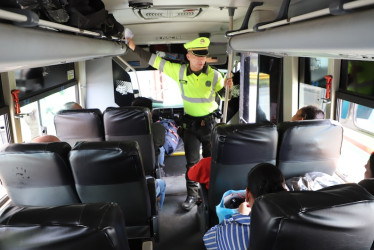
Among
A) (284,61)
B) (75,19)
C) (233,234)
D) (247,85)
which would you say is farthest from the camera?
(247,85)

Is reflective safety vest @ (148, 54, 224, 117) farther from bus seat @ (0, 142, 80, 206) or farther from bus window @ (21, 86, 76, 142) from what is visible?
bus seat @ (0, 142, 80, 206)

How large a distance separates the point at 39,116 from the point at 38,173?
2286 millimetres

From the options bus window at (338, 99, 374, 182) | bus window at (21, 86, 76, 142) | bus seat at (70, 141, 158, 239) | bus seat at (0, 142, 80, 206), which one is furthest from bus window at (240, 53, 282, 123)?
bus window at (21, 86, 76, 142)

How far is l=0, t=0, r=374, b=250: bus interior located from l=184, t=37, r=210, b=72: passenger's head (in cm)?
45

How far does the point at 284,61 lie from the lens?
12.7 ft

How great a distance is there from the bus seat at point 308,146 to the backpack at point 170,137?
339cm

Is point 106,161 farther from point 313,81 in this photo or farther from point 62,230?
point 313,81

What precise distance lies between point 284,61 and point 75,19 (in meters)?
2.49

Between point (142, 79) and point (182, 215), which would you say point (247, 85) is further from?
point (182, 215)

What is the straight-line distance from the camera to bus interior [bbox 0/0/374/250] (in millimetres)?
1057

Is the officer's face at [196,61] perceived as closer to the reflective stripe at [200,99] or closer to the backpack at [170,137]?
the reflective stripe at [200,99]

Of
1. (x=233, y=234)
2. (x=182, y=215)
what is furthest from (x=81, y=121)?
(x=233, y=234)

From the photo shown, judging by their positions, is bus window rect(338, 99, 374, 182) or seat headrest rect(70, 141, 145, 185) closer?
seat headrest rect(70, 141, 145, 185)

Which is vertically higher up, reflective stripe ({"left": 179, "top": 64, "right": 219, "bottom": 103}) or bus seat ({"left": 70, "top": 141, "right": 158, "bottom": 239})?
reflective stripe ({"left": 179, "top": 64, "right": 219, "bottom": 103})
